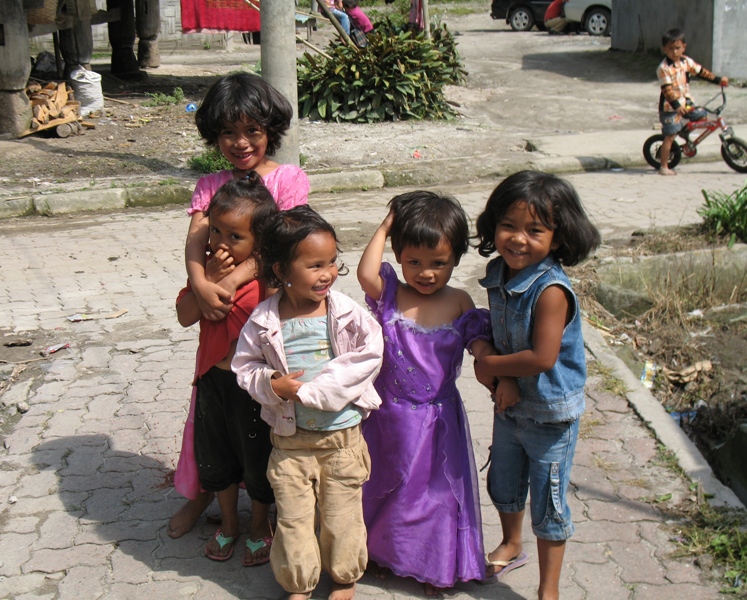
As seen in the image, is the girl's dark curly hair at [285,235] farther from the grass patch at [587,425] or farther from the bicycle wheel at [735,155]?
the bicycle wheel at [735,155]

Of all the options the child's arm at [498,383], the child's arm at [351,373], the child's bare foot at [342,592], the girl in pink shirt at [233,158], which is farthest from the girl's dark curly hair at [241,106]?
the child's bare foot at [342,592]

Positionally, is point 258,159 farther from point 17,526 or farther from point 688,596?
Answer: point 688,596

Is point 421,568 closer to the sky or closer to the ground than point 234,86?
closer to the ground

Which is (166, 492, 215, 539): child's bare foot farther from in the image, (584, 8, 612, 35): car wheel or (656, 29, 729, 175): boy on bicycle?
(584, 8, 612, 35): car wheel

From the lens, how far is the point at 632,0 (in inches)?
715

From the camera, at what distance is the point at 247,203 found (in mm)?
2705

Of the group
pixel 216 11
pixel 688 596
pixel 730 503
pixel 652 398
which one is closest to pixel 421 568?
pixel 688 596

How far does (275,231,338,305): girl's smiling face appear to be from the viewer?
8.41ft

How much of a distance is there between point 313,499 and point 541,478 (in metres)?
0.72

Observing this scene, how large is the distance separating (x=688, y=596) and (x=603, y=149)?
8.35 metres

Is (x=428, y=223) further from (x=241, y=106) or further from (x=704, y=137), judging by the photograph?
(x=704, y=137)

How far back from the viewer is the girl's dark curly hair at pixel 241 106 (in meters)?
2.84

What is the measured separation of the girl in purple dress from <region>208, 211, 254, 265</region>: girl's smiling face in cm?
38

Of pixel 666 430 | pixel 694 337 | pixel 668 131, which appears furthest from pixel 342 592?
pixel 668 131
